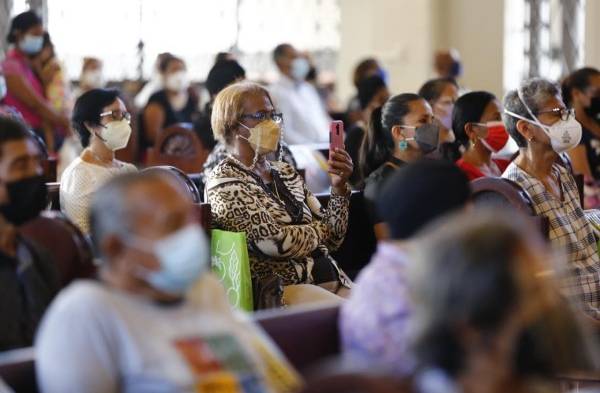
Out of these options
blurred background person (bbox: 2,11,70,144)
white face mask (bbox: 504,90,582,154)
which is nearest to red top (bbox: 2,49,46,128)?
blurred background person (bbox: 2,11,70,144)

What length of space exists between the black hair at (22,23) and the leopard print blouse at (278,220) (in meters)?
2.98

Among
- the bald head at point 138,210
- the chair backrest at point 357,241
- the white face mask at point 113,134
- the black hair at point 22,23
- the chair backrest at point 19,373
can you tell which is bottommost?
the chair backrest at point 357,241

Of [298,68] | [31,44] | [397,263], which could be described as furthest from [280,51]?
[397,263]

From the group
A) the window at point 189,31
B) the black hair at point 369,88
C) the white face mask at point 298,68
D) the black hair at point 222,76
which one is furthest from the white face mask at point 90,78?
the black hair at point 222,76

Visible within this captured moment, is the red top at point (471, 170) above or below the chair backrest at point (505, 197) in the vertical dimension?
below

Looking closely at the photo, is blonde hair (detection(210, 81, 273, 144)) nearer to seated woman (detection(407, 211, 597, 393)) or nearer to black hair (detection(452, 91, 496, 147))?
black hair (detection(452, 91, 496, 147))

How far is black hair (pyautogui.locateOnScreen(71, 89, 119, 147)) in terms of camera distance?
14.7 feet

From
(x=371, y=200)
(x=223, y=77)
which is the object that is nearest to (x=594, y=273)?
(x=371, y=200)

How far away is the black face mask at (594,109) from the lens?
5.97 meters

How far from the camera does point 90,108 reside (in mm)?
4496

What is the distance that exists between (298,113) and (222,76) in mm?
2201

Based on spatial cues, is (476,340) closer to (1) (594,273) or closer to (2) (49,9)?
(1) (594,273)

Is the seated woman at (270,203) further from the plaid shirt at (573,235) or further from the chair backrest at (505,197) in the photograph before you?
the plaid shirt at (573,235)

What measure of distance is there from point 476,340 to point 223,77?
4011mm
